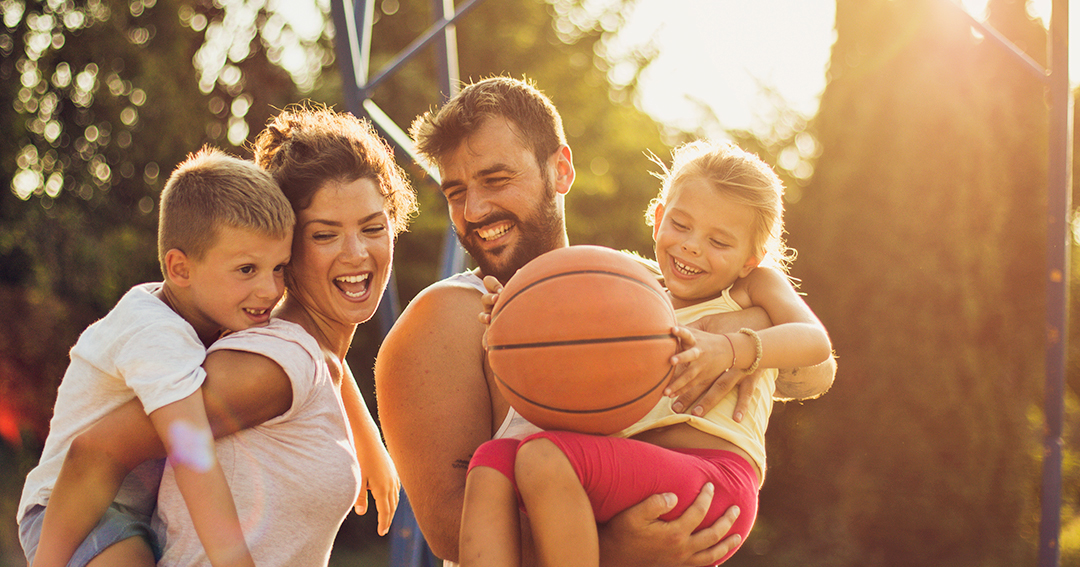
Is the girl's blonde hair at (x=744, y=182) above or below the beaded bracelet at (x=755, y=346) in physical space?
above

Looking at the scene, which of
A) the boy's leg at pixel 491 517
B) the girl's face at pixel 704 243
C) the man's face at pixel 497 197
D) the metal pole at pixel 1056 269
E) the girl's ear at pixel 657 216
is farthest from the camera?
the metal pole at pixel 1056 269

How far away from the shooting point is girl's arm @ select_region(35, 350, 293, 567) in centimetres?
218

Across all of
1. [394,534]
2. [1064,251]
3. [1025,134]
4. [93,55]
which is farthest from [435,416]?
[93,55]

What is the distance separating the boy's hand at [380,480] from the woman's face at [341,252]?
766mm

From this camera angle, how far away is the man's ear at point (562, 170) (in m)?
3.27

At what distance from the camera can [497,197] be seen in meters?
3.02

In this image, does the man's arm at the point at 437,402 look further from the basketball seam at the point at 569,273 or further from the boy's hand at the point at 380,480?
the boy's hand at the point at 380,480

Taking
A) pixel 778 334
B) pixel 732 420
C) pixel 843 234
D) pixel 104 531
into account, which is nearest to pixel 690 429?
pixel 732 420

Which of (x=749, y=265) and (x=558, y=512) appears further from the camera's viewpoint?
(x=749, y=265)

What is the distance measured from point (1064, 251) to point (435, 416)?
4.00 m

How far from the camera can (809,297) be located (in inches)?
339

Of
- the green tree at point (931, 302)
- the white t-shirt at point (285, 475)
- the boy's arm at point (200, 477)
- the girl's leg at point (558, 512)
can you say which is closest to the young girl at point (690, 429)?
the girl's leg at point (558, 512)

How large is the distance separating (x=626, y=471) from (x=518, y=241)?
1.08 meters

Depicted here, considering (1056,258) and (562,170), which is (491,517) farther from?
(1056,258)
